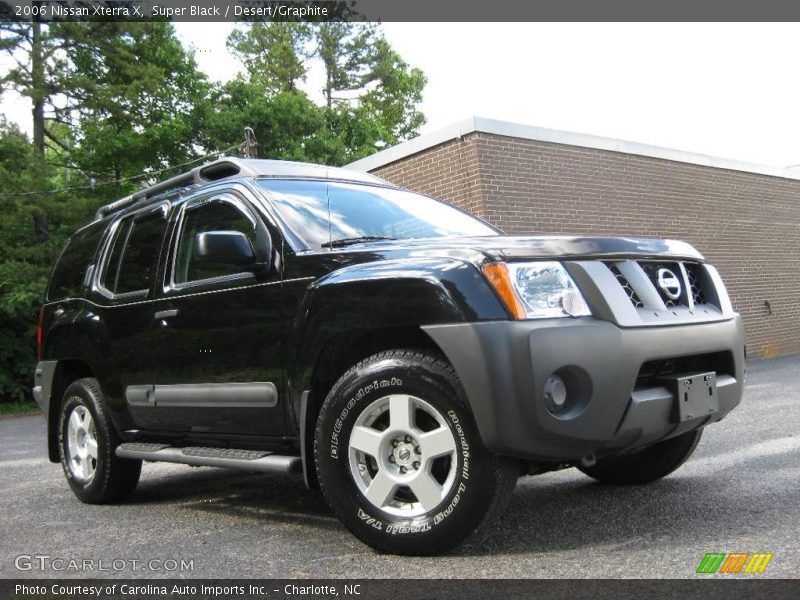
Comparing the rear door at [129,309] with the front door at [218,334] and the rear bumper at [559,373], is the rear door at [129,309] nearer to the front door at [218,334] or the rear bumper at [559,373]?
the front door at [218,334]

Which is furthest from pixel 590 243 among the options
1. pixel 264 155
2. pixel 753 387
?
pixel 264 155

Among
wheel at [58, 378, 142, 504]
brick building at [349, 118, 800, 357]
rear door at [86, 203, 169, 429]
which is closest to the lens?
rear door at [86, 203, 169, 429]

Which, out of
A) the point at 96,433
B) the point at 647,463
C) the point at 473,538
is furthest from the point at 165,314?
the point at 647,463

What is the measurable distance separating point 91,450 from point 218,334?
1814mm

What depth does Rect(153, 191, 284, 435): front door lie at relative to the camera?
431 centimetres

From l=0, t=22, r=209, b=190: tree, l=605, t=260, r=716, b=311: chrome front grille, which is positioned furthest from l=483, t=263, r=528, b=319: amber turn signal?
l=0, t=22, r=209, b=190: tree

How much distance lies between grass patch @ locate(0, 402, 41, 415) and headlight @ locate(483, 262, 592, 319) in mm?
15549

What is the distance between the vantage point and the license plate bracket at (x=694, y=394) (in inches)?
145

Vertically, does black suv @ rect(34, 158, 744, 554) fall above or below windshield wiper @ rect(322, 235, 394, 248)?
below

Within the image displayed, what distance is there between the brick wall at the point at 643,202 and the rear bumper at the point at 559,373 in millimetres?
6132

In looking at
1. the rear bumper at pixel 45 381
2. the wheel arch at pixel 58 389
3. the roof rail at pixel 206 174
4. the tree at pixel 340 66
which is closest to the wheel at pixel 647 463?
the roof rail at pixel 206 174

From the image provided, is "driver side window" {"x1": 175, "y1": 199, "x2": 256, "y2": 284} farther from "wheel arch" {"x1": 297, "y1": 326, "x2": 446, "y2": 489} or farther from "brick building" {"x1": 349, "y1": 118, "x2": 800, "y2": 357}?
"brick building" {"x1": 349, "y1": 118, "x2": 800, "y2": 357}

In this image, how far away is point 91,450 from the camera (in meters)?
5.75

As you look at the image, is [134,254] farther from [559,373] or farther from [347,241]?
[559,373]
